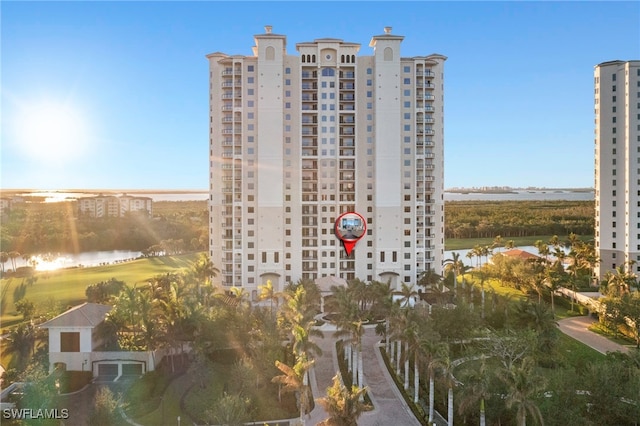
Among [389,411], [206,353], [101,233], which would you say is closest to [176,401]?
[206,353]

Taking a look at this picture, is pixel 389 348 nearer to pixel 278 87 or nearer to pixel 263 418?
pixel 263 418

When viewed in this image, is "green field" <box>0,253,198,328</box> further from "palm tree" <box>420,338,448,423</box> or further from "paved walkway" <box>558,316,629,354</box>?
"paved walkway" <box>558,316,629,354</box>

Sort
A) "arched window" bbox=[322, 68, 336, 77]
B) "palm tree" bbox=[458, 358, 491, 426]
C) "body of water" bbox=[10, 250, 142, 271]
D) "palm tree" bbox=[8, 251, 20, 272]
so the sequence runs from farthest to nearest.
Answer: "body of water" bbox=[10, 250, 142, 271]
"palm tree" bbox=[8, 251, 20, 272]
"arched window" bbox=[322, 68, 336, 77]
"palm tree" bbox=[458, 358, 491, 426]

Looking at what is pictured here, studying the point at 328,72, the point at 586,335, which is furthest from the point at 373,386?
the point at 328,72

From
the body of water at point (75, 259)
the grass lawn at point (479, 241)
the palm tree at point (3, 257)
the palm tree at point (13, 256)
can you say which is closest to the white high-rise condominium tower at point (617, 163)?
the grass lawn at point (479, 241)

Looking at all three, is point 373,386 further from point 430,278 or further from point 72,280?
point 72,280

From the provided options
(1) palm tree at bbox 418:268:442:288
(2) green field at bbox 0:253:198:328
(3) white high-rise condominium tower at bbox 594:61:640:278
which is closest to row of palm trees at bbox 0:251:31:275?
(2) green field at bbox 0:253:198:328

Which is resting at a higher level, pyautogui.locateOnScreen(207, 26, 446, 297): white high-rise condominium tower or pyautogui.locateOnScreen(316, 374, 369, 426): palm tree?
pyautogui.locateOnScreen(207, 26, 446, 297): white high-rise condominium tower
